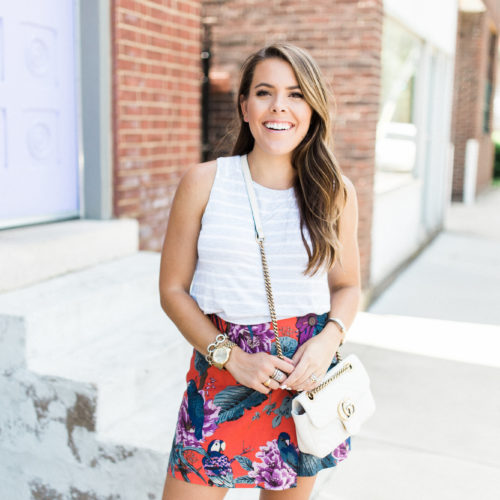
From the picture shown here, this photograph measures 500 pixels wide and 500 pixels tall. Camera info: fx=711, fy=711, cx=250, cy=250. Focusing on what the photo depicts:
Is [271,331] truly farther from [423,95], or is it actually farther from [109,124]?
[423,95]

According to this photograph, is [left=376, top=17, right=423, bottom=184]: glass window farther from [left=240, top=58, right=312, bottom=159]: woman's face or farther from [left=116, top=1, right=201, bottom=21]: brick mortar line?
[left=240, top=58, right=312, bottom=159]: woman's face

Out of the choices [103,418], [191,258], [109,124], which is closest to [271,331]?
[191,258]

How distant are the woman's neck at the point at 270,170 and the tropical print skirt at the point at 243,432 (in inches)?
15.4

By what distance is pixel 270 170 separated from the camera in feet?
6.63

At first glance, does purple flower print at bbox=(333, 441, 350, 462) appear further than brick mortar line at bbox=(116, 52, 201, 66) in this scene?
No

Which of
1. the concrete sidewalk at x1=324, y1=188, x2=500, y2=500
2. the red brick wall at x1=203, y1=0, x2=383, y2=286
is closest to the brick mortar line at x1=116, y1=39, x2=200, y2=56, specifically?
the red brick wall at x1=203, y1=0, x2=383, y2=286

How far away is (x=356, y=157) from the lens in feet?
20.7

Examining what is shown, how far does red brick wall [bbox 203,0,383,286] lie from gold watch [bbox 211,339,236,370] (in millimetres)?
4605

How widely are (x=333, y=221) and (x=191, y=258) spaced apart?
408mm

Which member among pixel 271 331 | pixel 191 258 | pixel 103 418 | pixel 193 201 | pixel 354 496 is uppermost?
pixel 193 201

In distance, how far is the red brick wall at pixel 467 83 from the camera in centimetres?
1580

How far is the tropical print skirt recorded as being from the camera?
190cm

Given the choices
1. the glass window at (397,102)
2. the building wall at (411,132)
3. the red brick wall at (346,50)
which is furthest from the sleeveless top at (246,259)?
the glass window at (397,102)

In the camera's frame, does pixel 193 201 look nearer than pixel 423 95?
Yes
